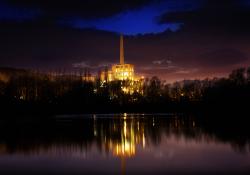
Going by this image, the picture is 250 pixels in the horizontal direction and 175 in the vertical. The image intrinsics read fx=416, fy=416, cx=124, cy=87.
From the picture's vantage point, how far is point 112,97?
117 meters

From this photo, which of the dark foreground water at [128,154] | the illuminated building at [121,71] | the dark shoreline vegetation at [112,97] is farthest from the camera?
the illuminated building at [121,71]

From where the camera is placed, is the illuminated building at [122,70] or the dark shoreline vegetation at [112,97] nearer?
the dark shoreline vegetation at [112,97]

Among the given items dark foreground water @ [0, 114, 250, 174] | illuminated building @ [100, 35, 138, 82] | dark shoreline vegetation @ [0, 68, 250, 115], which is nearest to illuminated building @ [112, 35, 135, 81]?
illuminated building @ [100, 35, 138, 82]

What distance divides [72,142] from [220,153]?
10.4 m

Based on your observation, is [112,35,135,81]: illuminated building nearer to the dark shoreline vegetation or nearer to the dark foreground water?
the dark shoreline vegetation

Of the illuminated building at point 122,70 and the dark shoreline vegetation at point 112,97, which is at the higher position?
the illuminated building at point 122,70

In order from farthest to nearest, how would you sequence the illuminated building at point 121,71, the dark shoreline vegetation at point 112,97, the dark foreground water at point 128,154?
the illuminated building at point 121,71
the dark shoreline vegetation at point 112,97
the dark foreground water at point 128,154

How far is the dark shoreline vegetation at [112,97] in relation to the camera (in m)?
67.8

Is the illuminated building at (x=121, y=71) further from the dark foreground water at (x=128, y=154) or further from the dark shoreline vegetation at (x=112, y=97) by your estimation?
the dark foreground water at (x=128, y=154)

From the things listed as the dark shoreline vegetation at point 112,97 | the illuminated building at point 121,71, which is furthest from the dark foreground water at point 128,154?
the illuminated building at point 121,71

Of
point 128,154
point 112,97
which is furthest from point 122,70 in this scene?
point 128,154

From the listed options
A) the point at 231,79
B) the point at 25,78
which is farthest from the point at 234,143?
the point at 25,78

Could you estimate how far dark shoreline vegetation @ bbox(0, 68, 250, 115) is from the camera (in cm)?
6775

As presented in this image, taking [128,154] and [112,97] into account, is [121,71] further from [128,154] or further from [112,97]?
[128,154]
